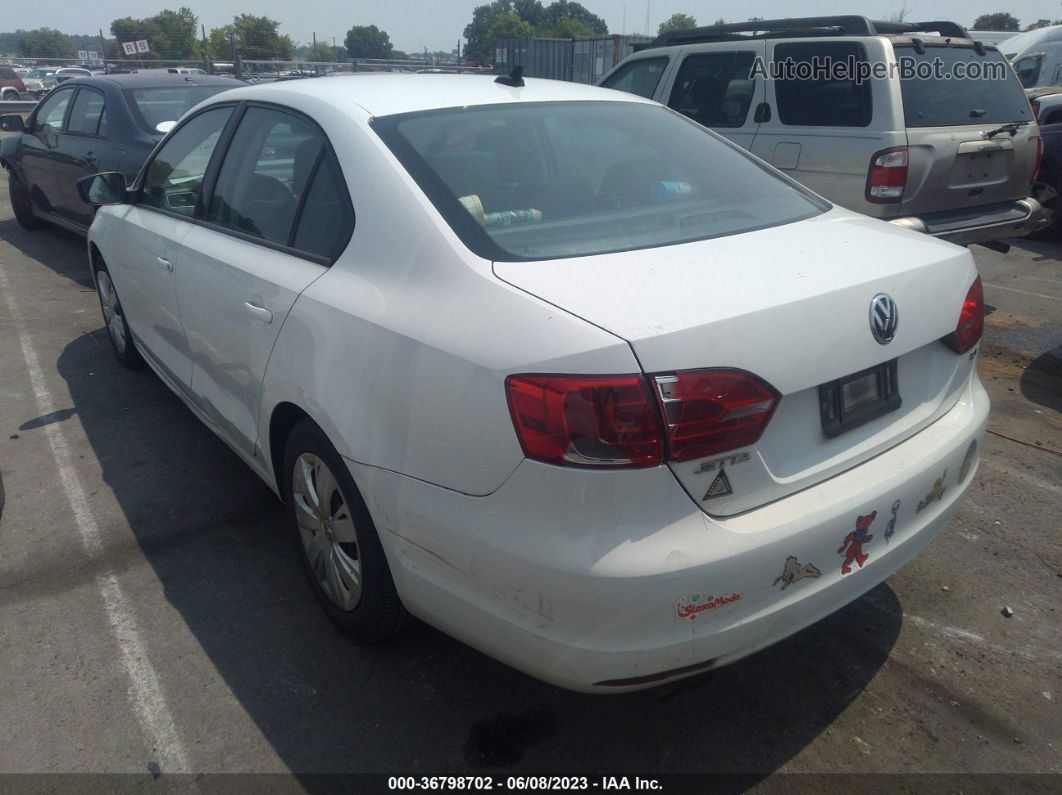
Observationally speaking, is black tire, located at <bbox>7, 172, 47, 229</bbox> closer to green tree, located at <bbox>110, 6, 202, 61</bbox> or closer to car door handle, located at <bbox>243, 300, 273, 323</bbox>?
car door handle, located at <bbox>243, 300, 273, 323</bbox>

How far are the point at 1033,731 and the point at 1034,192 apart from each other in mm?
6887

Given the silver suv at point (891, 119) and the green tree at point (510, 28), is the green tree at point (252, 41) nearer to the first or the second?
the green tree at point (510, 28)

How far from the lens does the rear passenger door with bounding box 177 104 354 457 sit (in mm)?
2805

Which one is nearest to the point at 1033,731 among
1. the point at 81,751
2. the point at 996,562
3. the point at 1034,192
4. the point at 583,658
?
the point at 996,562

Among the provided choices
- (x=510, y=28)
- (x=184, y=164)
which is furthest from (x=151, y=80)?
(x=510, y=28)

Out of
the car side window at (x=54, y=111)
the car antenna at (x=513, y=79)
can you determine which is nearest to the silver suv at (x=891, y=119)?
the car antenna at (x=513, y=79)

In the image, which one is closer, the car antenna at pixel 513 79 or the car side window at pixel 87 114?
the car antenna at pixel 513 79

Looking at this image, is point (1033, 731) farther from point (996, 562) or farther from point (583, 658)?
point (583, 658)

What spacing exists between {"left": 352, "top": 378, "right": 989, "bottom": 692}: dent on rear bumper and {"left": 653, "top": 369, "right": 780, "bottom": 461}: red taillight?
0.11m

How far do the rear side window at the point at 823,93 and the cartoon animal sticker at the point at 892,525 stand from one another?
14.5 feet

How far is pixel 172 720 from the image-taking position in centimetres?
259

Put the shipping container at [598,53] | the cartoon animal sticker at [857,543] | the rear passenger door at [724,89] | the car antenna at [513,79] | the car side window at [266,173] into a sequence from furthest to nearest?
the shipping container at [598,53] < the rear passenger door at [724,89] < the car antenna at [513,79] < the car side window at [266,173] < the cartoon animal sticker at [857,543]

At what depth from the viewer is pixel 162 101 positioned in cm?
771

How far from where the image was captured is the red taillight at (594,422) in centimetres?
188
